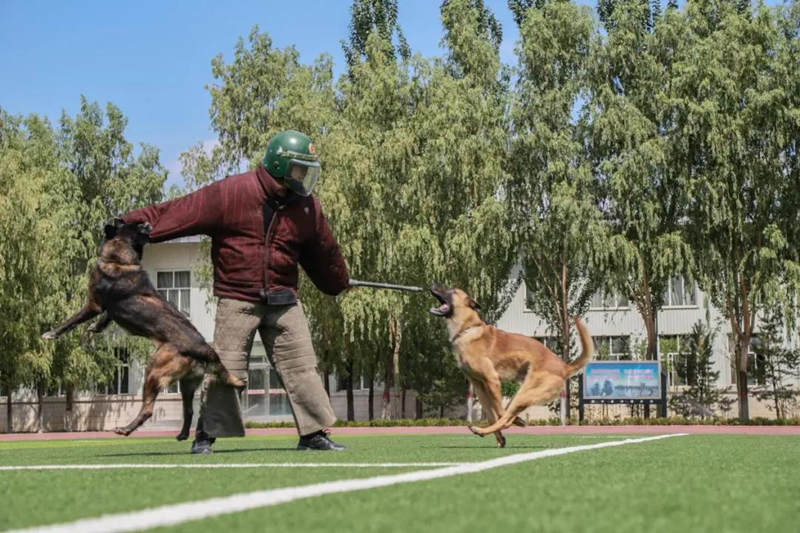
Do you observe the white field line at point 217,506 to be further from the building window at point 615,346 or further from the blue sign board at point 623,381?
the building window at point 615,346

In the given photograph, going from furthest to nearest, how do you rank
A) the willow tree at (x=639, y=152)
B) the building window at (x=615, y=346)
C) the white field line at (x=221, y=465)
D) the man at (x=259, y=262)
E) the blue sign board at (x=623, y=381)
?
the building window at (x=615, y=346)
the willow tree at (x=639, y=152)
the blue sign board at (x=623, y=381)
the man at (x=259, y=262)
the white field line at (x=221, y=465)

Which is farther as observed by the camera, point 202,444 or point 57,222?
point 57,222

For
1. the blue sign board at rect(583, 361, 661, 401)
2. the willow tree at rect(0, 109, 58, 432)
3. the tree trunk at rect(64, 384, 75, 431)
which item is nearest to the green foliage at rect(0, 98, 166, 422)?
the willow tree at rect(0, 109, 58, 432)

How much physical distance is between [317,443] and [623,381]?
24.2 metres

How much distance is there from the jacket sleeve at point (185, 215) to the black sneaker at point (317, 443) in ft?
5.99

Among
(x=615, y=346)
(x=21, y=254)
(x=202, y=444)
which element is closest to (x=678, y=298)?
(x=615, y=346)

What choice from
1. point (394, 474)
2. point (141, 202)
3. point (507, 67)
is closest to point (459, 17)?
point (507, 67)

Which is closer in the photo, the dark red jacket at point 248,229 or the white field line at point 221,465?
the white field line at point 221,465

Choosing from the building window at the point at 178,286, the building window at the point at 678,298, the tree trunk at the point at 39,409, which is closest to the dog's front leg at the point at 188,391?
the tree trunk at the point at 39,409

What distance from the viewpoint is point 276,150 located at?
836cm

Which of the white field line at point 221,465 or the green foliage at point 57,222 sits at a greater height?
the green foliage at point 57,222

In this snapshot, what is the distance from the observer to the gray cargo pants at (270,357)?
8312 mm

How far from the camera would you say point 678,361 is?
42.1 m

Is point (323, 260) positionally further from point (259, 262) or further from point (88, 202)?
point (88, 202)
